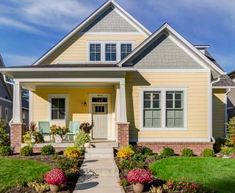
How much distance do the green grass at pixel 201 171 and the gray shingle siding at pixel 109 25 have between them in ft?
32.5

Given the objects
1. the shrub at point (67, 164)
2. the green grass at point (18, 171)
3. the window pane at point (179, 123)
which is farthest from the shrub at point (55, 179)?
the window pane at point (179, 123)

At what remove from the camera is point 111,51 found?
23.2 metres

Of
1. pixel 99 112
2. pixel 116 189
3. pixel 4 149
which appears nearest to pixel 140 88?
pixel 99 112

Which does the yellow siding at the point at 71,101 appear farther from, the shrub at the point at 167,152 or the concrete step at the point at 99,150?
the shrub at the point at 167,152

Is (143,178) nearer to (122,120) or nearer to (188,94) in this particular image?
(122,120)

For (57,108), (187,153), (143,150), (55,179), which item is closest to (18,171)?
(55,179)

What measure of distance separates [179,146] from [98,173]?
6978 mm

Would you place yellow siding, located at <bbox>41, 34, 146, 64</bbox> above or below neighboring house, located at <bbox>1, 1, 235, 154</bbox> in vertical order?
above

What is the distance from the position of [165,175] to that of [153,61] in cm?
763

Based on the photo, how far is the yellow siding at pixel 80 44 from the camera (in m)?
23.0

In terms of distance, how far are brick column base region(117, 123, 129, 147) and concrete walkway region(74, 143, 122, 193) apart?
1028 mm

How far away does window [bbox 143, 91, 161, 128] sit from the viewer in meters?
19.1

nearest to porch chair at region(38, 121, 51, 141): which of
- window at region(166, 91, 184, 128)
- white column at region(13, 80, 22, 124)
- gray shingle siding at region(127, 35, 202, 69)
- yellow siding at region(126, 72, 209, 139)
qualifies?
white column at region(13, 80, 22, 124)

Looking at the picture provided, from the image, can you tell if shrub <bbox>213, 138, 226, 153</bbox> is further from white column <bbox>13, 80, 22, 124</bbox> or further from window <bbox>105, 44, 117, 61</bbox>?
white column <bbox>13, 80, 22, 124</bbox>
